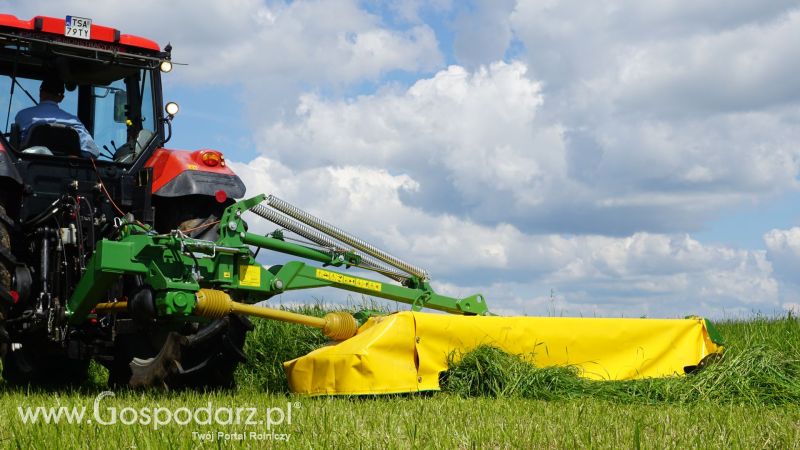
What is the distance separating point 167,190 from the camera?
721 cm

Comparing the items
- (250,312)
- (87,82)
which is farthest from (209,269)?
(87,82)

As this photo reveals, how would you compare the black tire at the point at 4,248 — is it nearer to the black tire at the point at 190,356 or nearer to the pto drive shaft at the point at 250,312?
the pto drive shaft at the point at 250,312

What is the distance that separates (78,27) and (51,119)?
70 centimetres

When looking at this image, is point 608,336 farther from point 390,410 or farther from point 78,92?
point 78,92

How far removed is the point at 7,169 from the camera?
668cm

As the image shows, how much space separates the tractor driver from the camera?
7.20 meters

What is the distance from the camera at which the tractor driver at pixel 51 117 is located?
720 cm

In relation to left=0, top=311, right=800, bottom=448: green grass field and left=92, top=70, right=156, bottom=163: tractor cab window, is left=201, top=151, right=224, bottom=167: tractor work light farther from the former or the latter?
left=0, top=311, right=800, bottom=448: green grass field

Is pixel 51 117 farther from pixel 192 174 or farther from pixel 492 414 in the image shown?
pixel 492 414

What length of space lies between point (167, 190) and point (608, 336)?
3396mm

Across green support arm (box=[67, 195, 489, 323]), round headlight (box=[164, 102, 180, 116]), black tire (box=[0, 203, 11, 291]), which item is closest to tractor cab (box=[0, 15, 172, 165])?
round headlight (box=[164, 102, 180, 116])

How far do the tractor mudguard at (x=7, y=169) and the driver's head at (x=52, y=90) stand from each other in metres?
0.81

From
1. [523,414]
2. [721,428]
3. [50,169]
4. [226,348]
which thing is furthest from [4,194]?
[721,428]

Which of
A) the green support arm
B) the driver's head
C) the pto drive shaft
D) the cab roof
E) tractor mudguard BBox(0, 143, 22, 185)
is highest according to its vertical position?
the cab roof
